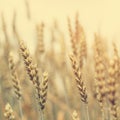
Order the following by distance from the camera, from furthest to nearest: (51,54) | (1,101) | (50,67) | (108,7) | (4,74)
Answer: (108,7)
(50,67)
(51,54)
(4,74)
(1,101)

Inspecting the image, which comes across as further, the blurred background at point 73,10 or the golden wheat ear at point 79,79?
the blurred background at point 73,10

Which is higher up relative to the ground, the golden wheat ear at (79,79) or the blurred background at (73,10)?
the blurred background at (73,10)

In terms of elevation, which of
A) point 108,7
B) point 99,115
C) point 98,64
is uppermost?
point 108,7

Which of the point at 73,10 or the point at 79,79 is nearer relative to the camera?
the point at 79,79

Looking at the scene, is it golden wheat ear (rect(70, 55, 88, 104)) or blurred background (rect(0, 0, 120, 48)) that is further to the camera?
blurred background (rect(0, 0, 120, 48))

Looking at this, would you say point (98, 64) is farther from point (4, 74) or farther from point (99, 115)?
point (4, 74)

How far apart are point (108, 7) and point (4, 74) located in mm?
4927

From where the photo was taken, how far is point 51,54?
2525 mm

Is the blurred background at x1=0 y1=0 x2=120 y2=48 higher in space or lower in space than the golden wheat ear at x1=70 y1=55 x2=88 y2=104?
higher

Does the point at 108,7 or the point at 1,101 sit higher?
the point at 108,7

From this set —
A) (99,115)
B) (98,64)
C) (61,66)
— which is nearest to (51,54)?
(61,66)

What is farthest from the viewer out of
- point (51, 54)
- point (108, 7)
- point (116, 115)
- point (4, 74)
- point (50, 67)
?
point (108, 7)

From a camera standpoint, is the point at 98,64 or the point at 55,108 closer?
the point at 98,64

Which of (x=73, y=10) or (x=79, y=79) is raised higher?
(x=73, y=10)
